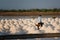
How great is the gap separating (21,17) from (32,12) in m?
0.19

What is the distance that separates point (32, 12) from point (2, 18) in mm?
431

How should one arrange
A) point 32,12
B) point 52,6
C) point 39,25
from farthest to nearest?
point 52,6 → point 32,12 → point 39,25

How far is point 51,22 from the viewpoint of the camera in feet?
5.49

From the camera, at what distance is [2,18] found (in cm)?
187

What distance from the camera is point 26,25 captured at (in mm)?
1630

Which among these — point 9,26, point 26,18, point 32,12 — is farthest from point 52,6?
point 9,26

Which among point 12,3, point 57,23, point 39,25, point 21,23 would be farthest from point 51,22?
point 12,3

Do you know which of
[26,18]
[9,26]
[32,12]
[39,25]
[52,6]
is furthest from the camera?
[52,6]

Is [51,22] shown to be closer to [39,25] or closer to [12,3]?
[39,25]

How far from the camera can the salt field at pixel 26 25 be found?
150 centimetres

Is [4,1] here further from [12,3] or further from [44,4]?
[44,4]

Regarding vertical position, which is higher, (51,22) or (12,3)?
(12,3)

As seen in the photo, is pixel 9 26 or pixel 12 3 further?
pixel 12 3

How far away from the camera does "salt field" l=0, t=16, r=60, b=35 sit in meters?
1.50
